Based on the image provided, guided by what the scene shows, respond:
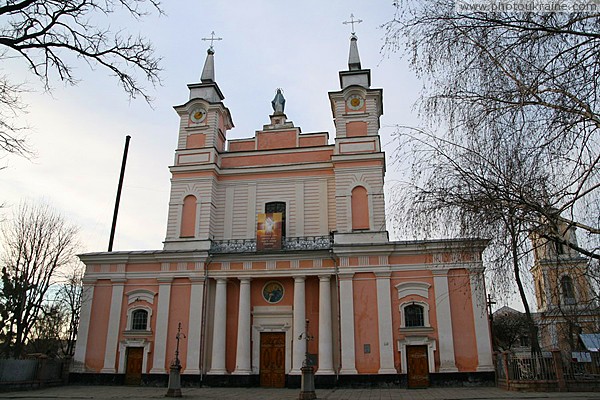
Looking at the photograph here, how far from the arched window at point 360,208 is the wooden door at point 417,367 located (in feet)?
20.5

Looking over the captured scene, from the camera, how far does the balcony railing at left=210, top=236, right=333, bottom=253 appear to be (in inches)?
920

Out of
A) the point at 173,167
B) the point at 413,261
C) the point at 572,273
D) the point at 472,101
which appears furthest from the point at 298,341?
the point at 472,101

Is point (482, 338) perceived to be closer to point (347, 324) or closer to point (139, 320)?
point (347, 324)

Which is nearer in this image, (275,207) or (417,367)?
(417,367)

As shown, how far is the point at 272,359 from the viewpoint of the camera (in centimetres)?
2258

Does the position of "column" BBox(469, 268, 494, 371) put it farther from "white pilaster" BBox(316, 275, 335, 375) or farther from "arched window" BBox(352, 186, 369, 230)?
"white pilaster" BBox(316, 275, 335, 375)

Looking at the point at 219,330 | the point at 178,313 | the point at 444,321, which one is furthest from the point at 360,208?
the point at 178,313

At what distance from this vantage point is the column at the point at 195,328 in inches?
862

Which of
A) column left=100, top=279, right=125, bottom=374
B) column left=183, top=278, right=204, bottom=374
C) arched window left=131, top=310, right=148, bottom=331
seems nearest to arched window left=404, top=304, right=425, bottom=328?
column left=183, top=278, right=204, bottom=374

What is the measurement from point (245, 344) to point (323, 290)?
15.1 ft

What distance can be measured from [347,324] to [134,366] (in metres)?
10.9

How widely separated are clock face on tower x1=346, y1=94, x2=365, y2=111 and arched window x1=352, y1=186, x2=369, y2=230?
4833mm

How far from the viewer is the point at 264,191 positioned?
26.0 metres

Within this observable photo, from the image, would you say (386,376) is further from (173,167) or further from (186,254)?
(173,167)
